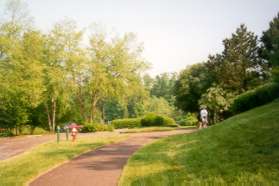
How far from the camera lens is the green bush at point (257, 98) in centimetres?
2158

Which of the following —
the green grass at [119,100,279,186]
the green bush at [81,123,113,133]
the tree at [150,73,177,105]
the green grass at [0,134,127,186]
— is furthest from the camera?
the tree at [150,73,177,105]

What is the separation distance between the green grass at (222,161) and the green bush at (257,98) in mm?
6837

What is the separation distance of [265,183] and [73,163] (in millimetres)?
7953

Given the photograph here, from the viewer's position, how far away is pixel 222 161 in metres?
10.7

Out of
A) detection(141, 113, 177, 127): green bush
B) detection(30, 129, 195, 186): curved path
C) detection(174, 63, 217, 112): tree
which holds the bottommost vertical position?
detection(30, 129, 195, 186): curved path

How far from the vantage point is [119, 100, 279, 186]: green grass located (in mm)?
9016

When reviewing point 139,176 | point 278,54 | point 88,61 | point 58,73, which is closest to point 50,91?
point 58,73

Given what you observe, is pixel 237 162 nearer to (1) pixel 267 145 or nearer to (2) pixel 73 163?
(1) pixel 267 145

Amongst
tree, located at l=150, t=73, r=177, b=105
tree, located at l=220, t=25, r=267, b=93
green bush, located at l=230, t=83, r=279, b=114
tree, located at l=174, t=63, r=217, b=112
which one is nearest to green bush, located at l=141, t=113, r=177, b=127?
tree, located at l=174, t=63, r=217, b=112

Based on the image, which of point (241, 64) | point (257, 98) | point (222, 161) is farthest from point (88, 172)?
point (241, 64)

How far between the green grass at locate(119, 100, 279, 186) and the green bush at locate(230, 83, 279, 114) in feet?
22.4

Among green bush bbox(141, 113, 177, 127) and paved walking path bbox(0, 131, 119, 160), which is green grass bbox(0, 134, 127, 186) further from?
green bush bbox(141, 113, 177, 127)

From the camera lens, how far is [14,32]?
117 ft

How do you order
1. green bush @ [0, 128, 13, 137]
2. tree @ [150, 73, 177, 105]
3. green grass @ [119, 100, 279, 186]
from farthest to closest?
1. tree @ [150, 73, 177, 105]
2. green bush @ [0, 128, 13, 137]
3. green grass @ [119, 100, 279, 186]
